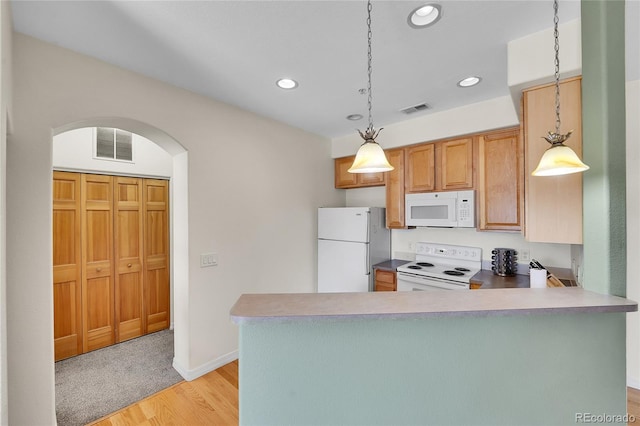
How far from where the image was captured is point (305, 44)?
5.64ft

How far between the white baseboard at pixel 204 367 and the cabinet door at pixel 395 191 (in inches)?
88.9

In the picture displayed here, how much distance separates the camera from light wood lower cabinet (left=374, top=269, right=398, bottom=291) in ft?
10.2

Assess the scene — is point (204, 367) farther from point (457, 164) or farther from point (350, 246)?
point (457, 164)

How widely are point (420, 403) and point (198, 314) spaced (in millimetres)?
2030

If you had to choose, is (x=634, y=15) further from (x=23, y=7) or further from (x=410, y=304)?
(x=23, y=7)

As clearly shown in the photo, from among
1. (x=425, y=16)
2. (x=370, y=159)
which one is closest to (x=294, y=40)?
(x=425, y=16)

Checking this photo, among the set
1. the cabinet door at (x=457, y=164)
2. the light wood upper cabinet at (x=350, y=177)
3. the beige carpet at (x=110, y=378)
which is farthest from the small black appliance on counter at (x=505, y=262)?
the beige carpet at (x=110, y=378)

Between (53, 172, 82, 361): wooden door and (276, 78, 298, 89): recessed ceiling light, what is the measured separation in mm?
2277

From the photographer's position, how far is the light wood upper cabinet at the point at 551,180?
5.32ft

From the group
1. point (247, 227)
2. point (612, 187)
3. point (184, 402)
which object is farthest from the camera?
point (247, 227)

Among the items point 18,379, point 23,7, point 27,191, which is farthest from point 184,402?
point 23,7

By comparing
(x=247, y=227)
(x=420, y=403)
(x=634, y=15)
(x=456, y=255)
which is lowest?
(x=420, y=403)

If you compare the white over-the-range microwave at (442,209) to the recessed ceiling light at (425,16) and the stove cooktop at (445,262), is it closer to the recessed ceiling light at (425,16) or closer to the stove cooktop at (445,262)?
the stove cooktop at (445,262)

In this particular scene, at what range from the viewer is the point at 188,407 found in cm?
206
